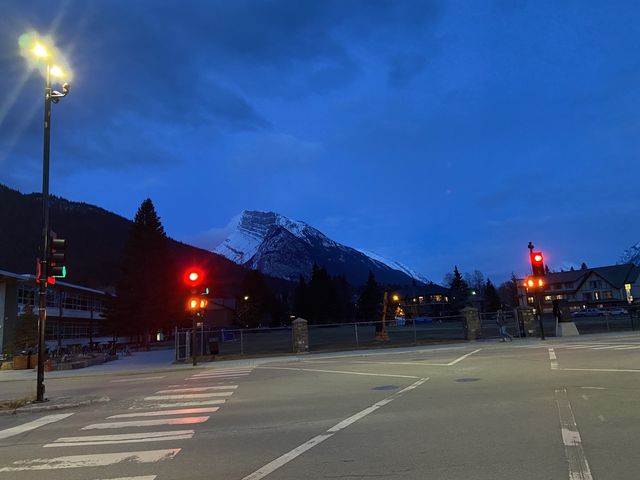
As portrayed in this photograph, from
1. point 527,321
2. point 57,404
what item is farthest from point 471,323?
point 57,404

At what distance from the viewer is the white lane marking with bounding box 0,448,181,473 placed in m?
6.95

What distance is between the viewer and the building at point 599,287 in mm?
111125

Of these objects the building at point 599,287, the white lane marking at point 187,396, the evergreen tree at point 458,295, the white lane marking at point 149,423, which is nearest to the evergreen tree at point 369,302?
the evergreen tree at point 458,295

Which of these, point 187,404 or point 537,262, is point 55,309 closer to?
point 537,262

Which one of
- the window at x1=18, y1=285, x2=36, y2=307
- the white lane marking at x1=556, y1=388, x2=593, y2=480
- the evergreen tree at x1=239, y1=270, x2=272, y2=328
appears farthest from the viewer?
the evergreen tree at x1=239, y1=270, x2=272, y2=328

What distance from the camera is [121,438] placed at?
8.60 metres

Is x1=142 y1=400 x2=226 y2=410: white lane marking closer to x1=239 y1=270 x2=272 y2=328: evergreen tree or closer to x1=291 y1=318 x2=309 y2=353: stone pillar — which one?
x1=291 y1=318 x2=309 y2=353: stone pillar

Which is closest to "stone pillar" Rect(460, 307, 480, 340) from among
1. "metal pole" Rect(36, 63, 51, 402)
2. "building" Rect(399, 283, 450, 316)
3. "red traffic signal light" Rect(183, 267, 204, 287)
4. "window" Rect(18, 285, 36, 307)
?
"red traffic signal light" Rect(183, 267, 204, 287)

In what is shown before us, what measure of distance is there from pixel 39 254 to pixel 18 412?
170 inches

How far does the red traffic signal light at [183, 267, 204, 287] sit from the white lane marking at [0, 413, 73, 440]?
12.7 meters

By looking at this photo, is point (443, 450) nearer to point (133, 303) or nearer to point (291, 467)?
point (291, 467)

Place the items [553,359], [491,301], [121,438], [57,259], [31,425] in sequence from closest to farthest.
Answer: [121,438] → [31,425] → [57,259] → [553,359] → [491,301]

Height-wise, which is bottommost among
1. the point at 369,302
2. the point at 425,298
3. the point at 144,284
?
the point at 369,302

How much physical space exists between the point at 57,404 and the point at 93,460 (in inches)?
275
